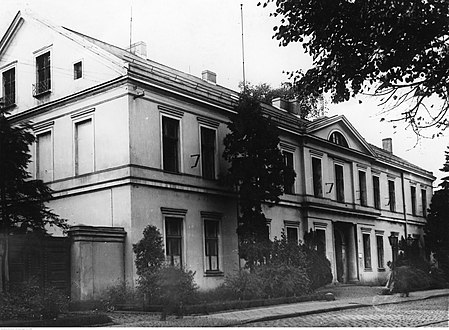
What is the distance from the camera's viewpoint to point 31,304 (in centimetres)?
1411

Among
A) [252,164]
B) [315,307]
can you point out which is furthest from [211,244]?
[315,307]

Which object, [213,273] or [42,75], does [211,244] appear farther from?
[42,75]

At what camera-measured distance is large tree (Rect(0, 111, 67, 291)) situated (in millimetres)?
16328

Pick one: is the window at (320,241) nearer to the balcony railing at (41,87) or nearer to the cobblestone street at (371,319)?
the cobblestone street at (371,319)

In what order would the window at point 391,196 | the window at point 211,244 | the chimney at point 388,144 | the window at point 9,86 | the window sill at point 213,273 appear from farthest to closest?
the chimney at point 388,144
the window at point 391,196
the window at point 9,86
the window at point 211,244
the window sill at point 213,273

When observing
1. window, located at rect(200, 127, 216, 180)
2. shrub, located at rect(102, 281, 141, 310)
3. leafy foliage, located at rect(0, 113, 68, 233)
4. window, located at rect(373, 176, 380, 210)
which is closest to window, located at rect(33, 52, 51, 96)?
window, located at rect(200, 127, 216, 180)

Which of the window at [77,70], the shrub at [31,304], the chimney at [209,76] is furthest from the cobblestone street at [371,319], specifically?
the chimney at [209,76]

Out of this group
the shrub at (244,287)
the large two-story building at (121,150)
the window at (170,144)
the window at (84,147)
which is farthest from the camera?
the window at (170,144)

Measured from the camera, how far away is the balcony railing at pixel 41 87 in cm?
2373

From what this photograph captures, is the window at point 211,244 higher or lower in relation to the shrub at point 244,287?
higher

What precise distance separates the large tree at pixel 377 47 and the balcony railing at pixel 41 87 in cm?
1361

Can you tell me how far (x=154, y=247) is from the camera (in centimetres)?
1872

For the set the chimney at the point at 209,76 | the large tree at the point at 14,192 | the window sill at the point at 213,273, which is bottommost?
the window sill at the point at 213,273

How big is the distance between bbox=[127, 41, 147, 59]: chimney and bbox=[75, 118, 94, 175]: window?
5.58 metres
